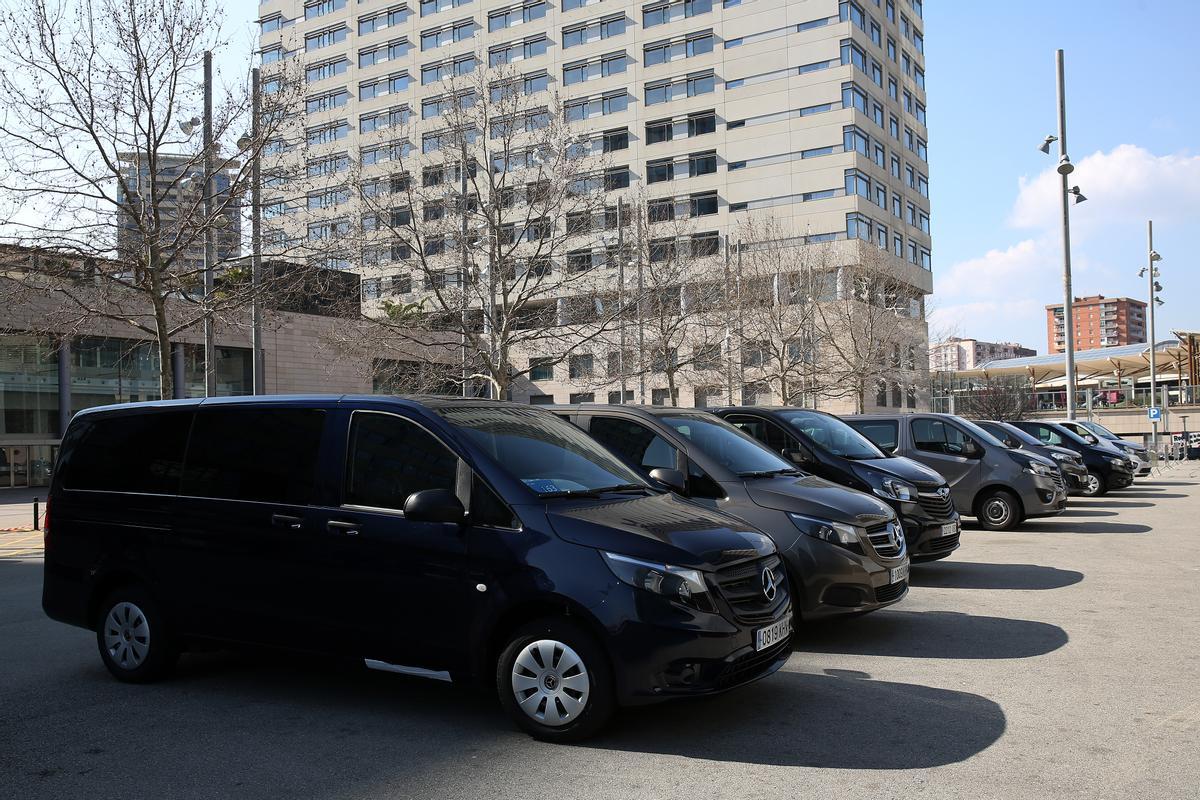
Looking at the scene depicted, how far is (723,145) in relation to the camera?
54.7 meters

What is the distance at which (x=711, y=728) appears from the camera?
5.00 metres

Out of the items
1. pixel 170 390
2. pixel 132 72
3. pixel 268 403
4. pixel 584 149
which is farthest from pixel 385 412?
pixel 584 149

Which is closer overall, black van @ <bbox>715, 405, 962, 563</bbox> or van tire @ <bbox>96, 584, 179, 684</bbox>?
van tire @ <bbox>96, 584, 179, 684</bbox>

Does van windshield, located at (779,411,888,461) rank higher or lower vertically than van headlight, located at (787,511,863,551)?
higher

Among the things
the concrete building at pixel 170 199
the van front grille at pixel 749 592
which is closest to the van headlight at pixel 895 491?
the van front grille at pixel 749 592

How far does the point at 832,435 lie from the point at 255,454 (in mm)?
6225

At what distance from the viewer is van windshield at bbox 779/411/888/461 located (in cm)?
974

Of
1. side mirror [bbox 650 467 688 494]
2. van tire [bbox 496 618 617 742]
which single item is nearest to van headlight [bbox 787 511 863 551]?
side mirror [bbox 650 467 688 494]

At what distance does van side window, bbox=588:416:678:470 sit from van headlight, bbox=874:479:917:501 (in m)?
2.56

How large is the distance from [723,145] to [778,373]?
73.9ft

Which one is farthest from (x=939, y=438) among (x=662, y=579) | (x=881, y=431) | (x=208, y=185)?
(x=208, y=185)

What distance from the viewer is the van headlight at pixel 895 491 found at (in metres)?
9.01

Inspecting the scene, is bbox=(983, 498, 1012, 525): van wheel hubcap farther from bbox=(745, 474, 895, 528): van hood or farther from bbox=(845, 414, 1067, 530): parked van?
bbox=(745, 474, 895, 528): van hood

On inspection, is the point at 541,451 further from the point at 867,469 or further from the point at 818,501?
the point at 867,469
